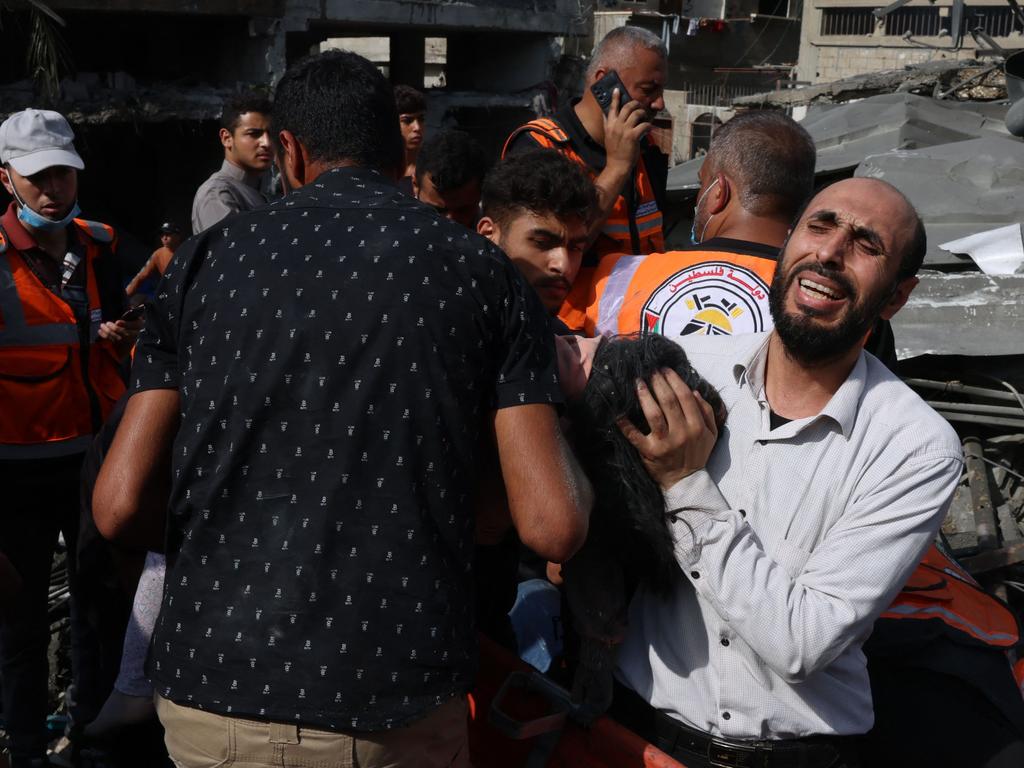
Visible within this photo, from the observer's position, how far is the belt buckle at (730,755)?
77.0 inches

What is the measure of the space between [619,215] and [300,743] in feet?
7.80

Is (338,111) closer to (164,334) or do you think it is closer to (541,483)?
(164,334)

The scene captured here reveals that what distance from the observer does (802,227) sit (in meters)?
2.14

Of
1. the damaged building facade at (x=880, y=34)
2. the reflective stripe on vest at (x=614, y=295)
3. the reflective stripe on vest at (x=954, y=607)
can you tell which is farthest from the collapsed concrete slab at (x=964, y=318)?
the damaged building facade at (x=880, y=34)

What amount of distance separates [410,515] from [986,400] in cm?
376

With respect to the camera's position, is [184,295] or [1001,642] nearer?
[184,295]

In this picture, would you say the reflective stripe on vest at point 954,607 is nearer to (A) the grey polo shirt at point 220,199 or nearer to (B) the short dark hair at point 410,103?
(A) the grey polo shirt at point 220,199

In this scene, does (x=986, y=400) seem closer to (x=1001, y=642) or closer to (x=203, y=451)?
(x=1001, y=642)

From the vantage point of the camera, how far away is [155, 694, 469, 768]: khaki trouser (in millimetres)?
1709

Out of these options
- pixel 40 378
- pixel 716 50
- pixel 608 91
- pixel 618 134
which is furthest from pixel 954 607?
pixel 716 50

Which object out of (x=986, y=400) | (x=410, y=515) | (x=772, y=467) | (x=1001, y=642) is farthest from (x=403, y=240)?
(x=986, y=400)

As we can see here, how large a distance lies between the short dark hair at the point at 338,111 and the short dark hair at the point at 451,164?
1841 millimetres

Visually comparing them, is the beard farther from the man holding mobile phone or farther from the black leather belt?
the man holding mobile phone

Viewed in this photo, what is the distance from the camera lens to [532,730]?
1.91 meters
